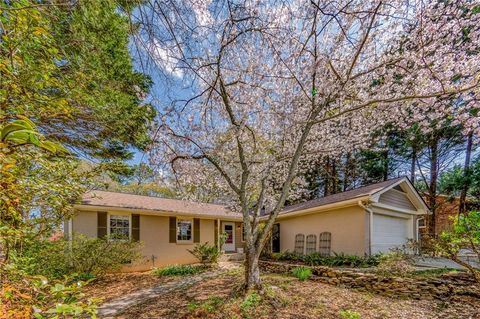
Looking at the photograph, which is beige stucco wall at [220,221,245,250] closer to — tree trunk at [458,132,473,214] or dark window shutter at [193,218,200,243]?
dark window shutter at [193,218,200,243]

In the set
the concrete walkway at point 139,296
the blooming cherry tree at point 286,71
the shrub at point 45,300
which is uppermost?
the blooming cherry tree at point 286,71

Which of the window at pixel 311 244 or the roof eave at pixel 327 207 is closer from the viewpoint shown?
the roof eave at pixel 327 207

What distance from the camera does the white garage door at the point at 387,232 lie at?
381 inches

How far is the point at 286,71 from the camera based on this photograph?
20.4 ft

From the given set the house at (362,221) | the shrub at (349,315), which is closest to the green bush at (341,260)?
the house at (362,221)

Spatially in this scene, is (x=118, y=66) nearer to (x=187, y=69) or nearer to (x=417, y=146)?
(x=187, y=69)

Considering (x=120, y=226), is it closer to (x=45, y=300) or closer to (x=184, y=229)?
(x=184, y=229)

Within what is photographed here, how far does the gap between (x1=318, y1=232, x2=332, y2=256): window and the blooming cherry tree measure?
4261 mm

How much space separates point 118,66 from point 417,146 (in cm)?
1705

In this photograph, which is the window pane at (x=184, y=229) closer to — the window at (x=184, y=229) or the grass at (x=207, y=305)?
the window at (x=184, y=229)

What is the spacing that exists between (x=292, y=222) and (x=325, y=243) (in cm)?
250

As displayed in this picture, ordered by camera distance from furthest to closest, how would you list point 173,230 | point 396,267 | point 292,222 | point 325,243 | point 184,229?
point 292,222 → point 184,229 → point 173,230 → point 325,243 → point 396,267

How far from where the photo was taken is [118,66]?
5520 mm

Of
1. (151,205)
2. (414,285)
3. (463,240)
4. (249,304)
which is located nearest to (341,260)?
(414,285)
